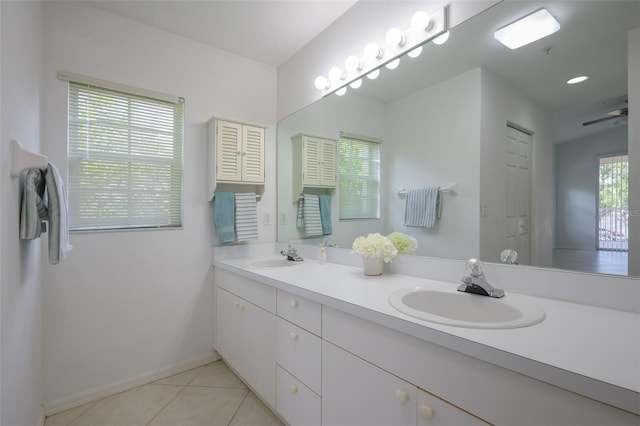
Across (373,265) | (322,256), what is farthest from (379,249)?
(322,256)

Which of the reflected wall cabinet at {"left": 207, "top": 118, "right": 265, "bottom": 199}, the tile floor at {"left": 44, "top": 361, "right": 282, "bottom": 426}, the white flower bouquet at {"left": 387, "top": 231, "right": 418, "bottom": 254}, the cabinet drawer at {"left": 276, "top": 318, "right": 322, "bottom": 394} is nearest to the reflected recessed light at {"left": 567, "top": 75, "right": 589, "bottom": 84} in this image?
the white flower bouquet at {"left": 387, "top": 231, "right": 418, "bottom": 254}

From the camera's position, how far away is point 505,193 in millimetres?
1252

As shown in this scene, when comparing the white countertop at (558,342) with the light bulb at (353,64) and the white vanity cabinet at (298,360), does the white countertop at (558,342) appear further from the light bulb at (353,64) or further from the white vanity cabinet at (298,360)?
the light bulb at (353,64)

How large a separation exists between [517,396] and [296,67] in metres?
2.49

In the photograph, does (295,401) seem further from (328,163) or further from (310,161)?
(310,161)

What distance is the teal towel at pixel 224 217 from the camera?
2188mm

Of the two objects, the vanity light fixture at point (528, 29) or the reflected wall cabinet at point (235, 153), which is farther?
the reflected wall cabinet at point (235, 153)

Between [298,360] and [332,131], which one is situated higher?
[332,131]

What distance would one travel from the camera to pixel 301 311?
136cm

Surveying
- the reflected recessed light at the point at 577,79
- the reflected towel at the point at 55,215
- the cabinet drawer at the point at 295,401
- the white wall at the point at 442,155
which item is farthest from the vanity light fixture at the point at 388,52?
the cabinet drawer at the point at 295,401

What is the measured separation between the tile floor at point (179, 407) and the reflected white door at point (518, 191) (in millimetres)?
1558

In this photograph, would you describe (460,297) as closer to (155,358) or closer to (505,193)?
(505,193)

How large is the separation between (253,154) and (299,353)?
5.05 feet

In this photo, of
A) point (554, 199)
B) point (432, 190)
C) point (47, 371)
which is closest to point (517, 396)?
point (554, 199)
